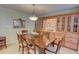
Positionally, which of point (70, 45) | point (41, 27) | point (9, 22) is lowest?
point (70, 45)

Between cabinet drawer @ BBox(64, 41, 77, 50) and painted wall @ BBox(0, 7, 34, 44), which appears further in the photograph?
cabinet drawer @ BBox(64, 41, 77, 50)

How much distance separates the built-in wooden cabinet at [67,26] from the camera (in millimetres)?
1599

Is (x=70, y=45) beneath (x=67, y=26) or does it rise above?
beneath

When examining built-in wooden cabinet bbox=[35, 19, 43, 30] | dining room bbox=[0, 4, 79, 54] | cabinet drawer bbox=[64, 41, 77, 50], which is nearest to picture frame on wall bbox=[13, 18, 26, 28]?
dining room bbox=[0, 4, 79, 54]

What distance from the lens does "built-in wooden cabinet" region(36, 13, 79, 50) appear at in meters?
1.60

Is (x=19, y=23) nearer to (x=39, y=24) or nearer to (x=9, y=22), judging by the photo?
(x=9, y=22)

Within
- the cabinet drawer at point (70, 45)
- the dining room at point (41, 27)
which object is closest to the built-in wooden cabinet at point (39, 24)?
the dining room at point (41, 27)

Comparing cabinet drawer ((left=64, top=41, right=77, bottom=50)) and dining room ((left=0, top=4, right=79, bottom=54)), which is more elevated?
dining room ((left=0, top=4, right=79, bottom=54))

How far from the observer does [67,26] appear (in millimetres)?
1793

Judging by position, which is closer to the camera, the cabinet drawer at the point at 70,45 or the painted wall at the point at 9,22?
the painted wall at the point at 9,22

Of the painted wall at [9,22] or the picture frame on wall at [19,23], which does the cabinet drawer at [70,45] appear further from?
the picture frame on wall at [19,23]

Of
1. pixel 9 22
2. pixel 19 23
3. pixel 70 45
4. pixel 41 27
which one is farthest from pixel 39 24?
pixel 70 45

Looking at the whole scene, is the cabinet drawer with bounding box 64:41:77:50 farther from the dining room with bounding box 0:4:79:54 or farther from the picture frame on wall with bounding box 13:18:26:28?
the picture frame on wall with bounding box 13:18:26:28
